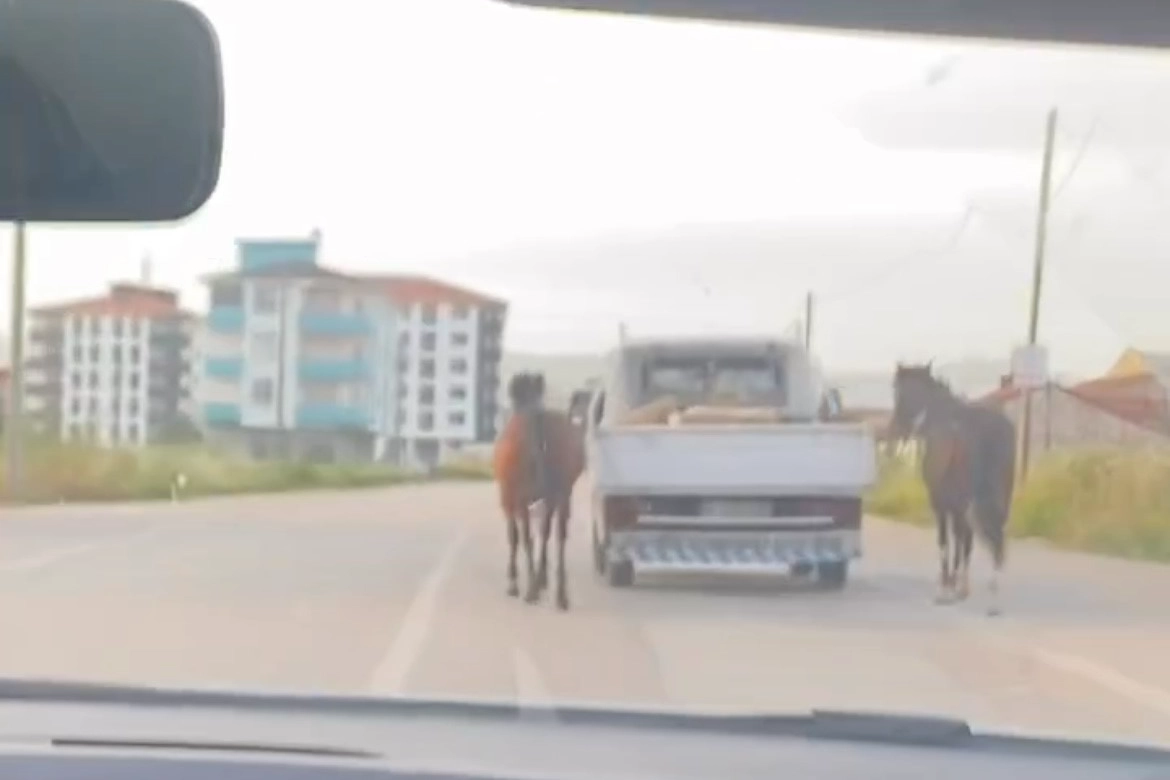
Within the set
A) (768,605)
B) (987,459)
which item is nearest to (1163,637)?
(987,459)

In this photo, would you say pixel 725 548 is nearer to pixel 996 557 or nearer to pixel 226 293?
pixel 996 557

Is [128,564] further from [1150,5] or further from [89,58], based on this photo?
[1150,5]

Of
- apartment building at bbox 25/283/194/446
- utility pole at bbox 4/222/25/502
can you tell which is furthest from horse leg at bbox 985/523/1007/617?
utility pole at bbox 4/222/25/502

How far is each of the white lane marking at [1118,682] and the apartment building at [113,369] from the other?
147cm

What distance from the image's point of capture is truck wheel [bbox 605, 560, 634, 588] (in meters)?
3.61

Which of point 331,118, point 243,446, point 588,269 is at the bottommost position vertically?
point 243,446

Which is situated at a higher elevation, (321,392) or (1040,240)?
(1040,240)

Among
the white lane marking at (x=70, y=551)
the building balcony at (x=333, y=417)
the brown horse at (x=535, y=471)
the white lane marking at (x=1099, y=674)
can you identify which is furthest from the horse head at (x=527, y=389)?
the white lane marking at (x=1099, y=674)

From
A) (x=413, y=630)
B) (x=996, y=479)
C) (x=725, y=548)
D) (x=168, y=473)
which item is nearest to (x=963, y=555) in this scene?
(x=996, y=479)

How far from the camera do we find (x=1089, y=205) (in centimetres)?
344

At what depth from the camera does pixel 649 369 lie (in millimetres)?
3461

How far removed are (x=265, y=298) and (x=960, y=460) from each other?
3.74ft

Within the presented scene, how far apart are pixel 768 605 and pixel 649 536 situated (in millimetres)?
232

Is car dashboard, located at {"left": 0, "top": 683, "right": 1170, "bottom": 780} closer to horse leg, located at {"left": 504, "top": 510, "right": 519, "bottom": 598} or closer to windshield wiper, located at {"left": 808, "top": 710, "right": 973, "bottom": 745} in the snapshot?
windshield wiper, located at {"left": 808, "top": 710, "right": 973, "bottom": 745}
